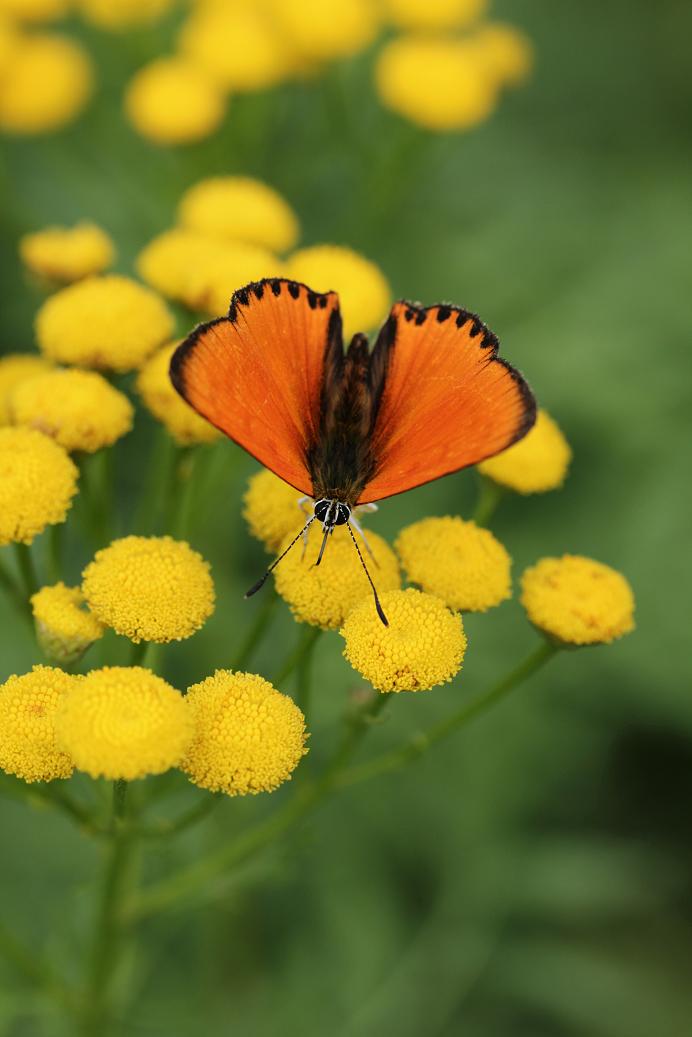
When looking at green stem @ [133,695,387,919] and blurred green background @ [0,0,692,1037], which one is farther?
blurred green background @ [0,0,692,1037]

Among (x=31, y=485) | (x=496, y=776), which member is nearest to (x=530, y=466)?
(x=31, y=485)

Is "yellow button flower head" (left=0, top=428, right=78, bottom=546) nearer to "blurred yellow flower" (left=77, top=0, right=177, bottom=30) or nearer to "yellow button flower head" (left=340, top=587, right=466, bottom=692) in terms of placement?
"yellow button flower head" (left=340, top=587, right=466, bottom=692)

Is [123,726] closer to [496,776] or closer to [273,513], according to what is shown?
[273,513]

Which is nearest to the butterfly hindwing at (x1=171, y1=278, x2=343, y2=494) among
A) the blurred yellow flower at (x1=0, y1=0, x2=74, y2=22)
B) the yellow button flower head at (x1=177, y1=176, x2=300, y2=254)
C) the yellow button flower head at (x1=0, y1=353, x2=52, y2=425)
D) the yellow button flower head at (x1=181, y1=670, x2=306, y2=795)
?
the yellow button flower head at (x1=181, y1=670, x2=306, y2=795)

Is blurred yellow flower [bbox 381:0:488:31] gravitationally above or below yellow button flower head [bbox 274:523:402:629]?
above


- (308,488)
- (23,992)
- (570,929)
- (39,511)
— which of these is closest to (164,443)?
(39,511)

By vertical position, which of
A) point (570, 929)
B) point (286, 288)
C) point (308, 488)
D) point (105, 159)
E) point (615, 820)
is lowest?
point (570, 929)

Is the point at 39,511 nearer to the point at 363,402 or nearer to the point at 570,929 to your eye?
the point at 363,402
